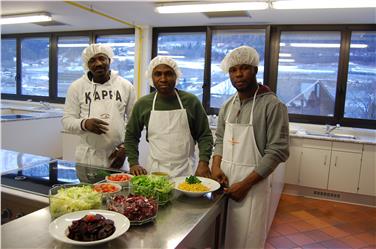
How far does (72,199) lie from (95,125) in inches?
33.3

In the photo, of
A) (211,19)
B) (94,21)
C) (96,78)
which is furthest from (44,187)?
(94,21)

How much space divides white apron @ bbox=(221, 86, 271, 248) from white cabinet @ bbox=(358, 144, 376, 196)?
246cm

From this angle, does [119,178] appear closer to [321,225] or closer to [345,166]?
[321,225]

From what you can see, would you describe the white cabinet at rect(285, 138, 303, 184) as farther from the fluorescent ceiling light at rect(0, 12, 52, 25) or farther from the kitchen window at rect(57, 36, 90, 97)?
the kitchen window at rect(57, 36, 90, 97)

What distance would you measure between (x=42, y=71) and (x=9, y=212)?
5.19 m

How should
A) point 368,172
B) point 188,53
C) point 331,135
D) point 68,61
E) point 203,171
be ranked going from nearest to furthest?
1. point 203,171
2. point 368,172
3. point 331,135
4. point 188,53
5. point 68,61

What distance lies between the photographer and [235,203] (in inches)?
62.7

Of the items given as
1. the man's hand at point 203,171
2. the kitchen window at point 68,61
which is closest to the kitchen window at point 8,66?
the kitchen window at point 68,61

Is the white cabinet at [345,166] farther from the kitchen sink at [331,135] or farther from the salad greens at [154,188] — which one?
the salad greens at [154,188]

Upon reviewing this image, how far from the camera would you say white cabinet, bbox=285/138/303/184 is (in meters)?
3.71

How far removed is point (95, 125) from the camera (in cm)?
191

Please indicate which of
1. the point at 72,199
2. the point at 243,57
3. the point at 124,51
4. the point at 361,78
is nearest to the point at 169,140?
the point at 243,57

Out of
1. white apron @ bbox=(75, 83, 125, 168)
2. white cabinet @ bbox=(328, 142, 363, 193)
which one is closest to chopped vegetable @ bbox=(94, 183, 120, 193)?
white apron @ bbox=(75, 83, 125, 168)

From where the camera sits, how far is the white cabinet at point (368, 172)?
3455 mm
